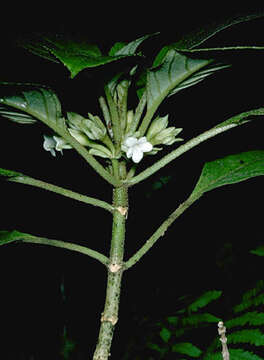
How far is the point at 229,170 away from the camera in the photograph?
0.73 m

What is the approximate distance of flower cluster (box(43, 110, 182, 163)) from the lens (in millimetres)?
604

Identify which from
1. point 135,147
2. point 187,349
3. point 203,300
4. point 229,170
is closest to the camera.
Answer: point 135,147

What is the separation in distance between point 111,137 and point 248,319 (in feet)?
1.90

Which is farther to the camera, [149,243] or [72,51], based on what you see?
[149,243]

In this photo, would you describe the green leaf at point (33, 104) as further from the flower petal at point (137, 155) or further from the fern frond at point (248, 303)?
the fern frond at point (248, 303)

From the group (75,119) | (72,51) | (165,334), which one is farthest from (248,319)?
(72,51)

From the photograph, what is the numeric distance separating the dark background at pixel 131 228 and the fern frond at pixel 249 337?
0.26 m

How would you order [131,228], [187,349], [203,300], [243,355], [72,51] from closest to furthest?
1. [72,51]
2. [243,355]
3. [187,349]
4. [203,300]
5. [131,228]

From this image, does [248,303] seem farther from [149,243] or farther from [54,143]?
[54,143]

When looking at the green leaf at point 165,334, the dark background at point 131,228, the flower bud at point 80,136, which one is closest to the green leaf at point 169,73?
the flower bud at point 80,136

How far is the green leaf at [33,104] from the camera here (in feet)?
1.81

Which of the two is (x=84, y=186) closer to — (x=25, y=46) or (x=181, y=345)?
(x=181, y=345)

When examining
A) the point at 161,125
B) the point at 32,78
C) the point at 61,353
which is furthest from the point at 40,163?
the point at 61,353

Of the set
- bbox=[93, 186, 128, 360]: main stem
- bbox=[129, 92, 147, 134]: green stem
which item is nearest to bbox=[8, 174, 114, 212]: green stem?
bbox=[93, 186, 128, 360]: main stem
